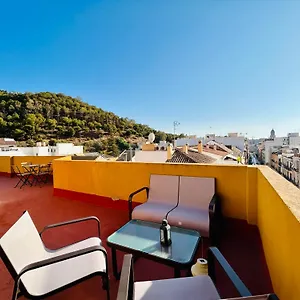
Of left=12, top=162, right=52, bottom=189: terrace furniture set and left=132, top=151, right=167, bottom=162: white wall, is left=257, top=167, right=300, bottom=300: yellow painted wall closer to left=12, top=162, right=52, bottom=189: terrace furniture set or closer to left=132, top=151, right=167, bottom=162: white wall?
left=12, top=162, right=52, bottom=189: terrace furniture set

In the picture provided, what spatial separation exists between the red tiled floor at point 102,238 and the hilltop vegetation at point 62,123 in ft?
95.8

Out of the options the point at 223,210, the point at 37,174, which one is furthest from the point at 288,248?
the point at 37,174

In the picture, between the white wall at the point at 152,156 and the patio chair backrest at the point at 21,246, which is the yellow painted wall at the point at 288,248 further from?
the white wall at the point at 152,156

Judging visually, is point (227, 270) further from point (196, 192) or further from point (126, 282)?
point (196, 192)

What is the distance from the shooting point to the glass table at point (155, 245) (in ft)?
5.45

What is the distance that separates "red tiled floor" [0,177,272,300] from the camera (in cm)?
183

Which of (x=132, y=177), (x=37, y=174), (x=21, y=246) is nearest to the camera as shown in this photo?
(x=21, y=246)

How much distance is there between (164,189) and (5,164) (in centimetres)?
791

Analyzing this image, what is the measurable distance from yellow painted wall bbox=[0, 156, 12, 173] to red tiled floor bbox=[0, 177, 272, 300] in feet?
10.4

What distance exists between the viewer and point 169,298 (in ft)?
3.99

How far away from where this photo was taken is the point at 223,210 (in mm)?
3035

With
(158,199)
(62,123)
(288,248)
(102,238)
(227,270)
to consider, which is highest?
(62,123)

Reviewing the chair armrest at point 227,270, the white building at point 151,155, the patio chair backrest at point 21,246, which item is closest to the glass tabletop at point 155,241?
the chair armrest at point 227,270

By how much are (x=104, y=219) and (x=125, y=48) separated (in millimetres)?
12130
